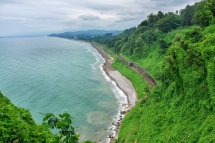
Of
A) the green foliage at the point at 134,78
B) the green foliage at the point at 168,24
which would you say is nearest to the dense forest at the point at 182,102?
the green foliage at the point at 134,78

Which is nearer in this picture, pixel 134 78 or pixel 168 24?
pixel 134 78

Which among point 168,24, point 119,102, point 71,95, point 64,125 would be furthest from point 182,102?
point 168,24

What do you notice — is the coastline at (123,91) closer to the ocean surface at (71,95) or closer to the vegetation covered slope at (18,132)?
the ocean surface at (71,95)

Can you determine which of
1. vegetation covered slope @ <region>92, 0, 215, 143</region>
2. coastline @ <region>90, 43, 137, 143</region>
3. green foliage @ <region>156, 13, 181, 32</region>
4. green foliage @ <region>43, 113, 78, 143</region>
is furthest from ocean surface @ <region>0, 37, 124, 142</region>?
green foliage @ <region>43, 113, 78, 143</region>

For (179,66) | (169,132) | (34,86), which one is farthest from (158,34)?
(169,132)

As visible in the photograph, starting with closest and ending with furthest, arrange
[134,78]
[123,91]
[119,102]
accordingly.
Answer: [119,102] → [123,91] → [134,78]

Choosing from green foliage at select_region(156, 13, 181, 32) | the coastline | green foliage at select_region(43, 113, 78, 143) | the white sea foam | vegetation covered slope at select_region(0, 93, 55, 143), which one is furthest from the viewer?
green foliage at select_region(156, 13, 181, 32)

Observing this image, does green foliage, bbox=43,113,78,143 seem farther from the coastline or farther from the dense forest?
the coastline

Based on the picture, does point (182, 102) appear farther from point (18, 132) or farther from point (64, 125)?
point (64, 125)

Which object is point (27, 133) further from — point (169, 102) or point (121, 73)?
point (121, 73)

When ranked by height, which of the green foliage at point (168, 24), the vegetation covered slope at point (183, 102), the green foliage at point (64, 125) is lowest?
the vegetation covered slope at point (183, 102)

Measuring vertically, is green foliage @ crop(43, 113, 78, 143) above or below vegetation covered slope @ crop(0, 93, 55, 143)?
above
